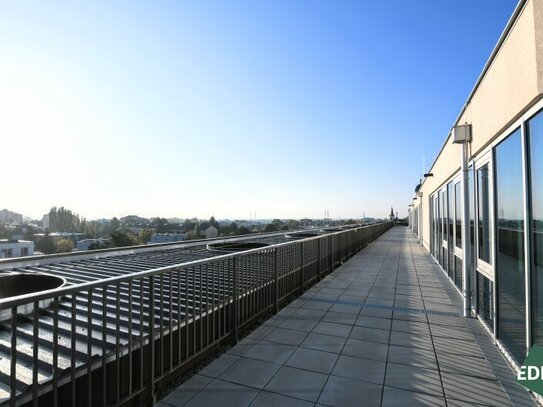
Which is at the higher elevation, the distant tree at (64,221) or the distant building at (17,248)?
the distant tree at (64,221)

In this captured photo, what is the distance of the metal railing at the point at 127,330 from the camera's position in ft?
6.10

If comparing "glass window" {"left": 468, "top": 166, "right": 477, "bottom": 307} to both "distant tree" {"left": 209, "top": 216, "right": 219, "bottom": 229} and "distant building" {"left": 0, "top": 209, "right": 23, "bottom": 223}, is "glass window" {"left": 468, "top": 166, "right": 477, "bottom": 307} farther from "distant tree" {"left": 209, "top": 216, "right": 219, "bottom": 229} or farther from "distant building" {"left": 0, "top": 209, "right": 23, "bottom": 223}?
"distant building" {"left": 0, "top": 209, "right": 23, "bottom": 223}

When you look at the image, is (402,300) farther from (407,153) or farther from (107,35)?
(407,153)

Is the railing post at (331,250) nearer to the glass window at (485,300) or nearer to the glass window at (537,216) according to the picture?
the glass window at (485,300)

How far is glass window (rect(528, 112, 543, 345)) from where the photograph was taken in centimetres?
252

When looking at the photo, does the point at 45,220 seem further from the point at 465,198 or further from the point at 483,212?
the point at 483,212

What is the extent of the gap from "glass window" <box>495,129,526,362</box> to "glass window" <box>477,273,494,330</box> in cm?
45

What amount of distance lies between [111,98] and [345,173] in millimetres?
21917

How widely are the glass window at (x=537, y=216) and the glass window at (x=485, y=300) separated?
1.47 meters

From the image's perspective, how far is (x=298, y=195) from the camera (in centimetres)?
4028

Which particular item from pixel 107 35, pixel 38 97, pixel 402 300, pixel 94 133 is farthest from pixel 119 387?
pixel 94 133

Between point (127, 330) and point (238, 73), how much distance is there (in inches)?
418

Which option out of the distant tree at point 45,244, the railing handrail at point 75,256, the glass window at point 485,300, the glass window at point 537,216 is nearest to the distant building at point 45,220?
the distant tree at point 45,244

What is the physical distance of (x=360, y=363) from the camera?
3236 mm
